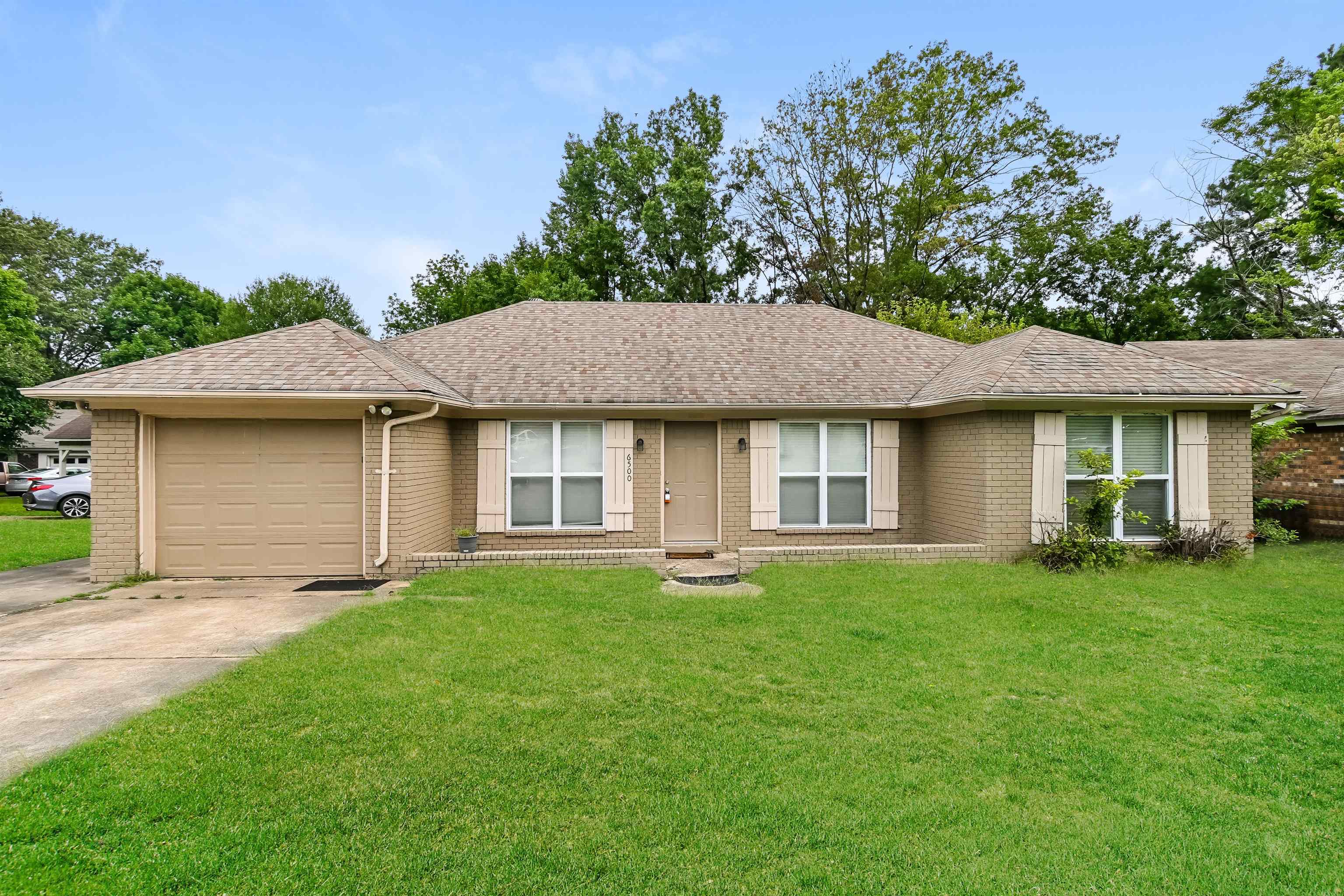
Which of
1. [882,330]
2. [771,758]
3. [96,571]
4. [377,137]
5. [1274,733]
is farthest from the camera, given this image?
[377,137]

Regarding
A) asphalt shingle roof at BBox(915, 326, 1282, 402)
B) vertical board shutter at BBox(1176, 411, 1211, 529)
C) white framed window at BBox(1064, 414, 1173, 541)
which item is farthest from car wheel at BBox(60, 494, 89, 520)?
vertical board shutter at BBox(1176, 411, 1211, 529)

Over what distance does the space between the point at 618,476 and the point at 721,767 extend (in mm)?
6395

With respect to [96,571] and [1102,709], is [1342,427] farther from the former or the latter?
[96,571]

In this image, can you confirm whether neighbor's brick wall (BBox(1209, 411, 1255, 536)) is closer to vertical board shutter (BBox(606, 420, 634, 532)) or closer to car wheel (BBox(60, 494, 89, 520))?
vertical board shutter (BBox(606, 420, 634, 532))

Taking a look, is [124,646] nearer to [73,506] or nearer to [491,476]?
[491,476]

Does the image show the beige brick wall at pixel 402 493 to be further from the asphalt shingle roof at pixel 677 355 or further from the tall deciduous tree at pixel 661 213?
the tall deciduous tree at pixel 661 213

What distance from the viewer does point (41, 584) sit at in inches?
307

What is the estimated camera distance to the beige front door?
386 inches

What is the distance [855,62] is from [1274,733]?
26.3 m

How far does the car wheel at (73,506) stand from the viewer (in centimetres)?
1664

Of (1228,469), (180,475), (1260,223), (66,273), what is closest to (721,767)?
(180,475)

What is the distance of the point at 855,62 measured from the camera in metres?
23.6

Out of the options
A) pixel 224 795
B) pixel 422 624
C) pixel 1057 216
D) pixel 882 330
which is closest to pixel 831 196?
pixel 1057 216

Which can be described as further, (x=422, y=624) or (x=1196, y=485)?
(x=1196, y=485)
